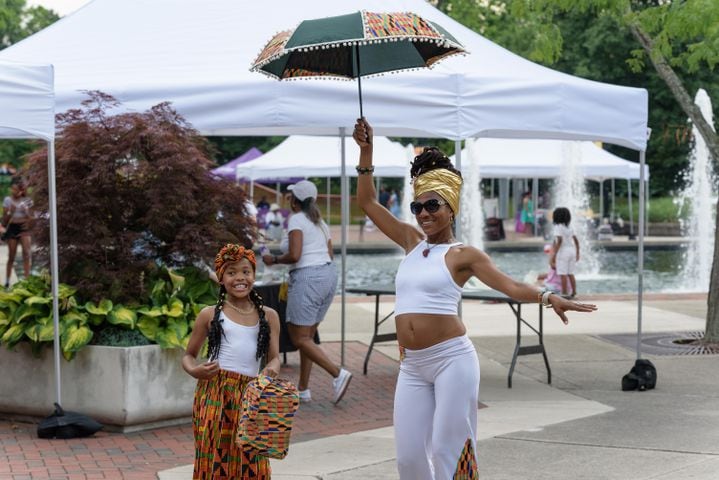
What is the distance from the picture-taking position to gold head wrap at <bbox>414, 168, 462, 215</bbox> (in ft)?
15.5

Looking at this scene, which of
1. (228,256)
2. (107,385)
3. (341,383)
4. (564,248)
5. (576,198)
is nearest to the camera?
(228,256)

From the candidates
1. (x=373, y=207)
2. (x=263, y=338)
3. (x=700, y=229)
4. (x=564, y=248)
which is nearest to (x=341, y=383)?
(x=263, y=338)

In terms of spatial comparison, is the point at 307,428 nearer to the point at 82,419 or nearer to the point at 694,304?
the point at 82,419

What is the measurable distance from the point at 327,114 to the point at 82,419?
9.01 feet

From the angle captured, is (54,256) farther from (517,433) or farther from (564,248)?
(564,248)

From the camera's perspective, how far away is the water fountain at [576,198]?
2756 centimetres

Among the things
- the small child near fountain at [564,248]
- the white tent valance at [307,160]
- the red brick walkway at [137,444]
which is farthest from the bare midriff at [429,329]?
the white tent valance at [307,160]

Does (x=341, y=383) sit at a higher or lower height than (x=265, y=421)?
lower

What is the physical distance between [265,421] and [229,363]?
561 millimetres

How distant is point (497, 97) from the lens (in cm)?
862

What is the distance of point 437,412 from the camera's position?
4.57m

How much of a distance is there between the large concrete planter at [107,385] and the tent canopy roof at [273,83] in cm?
182

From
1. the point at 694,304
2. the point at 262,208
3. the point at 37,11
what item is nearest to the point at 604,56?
the point at 262,208

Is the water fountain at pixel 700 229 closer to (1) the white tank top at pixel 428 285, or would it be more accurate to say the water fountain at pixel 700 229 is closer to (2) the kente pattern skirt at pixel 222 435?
(2) the kente pattern skirt at pixel 222 435
